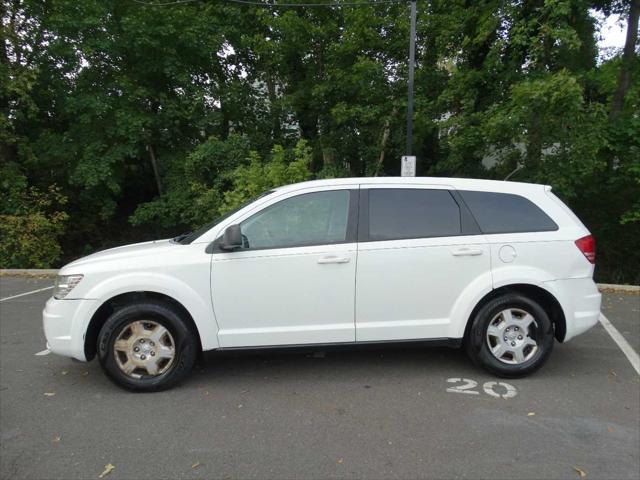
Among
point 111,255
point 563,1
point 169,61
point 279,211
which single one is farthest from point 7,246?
point 563,1

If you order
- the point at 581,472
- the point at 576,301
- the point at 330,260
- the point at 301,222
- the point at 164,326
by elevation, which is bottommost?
the point at 581,472

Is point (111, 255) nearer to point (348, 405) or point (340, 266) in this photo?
point (340, 266)

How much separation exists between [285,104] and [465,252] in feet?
36.2

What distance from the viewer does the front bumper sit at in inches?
150

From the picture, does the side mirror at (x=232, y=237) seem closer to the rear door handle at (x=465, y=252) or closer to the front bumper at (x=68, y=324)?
the front bumper at (x=68, y=324)

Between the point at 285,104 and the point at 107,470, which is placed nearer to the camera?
the point at 107,470

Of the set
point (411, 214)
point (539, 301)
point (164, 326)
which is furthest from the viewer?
point (539, 301)

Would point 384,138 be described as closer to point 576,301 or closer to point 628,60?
point 628,60

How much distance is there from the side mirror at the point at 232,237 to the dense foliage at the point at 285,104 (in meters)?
6.13

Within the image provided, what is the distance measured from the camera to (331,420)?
11.3ft

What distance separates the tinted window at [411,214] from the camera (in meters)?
4.09

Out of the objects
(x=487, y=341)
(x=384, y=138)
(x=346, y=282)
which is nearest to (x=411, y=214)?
(x=346, y=282)

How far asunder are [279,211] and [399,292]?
1.24 meters

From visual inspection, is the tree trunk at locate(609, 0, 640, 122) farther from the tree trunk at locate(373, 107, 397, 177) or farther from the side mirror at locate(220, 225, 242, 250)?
the side mirror at locate(220, 225, 242, 250)
